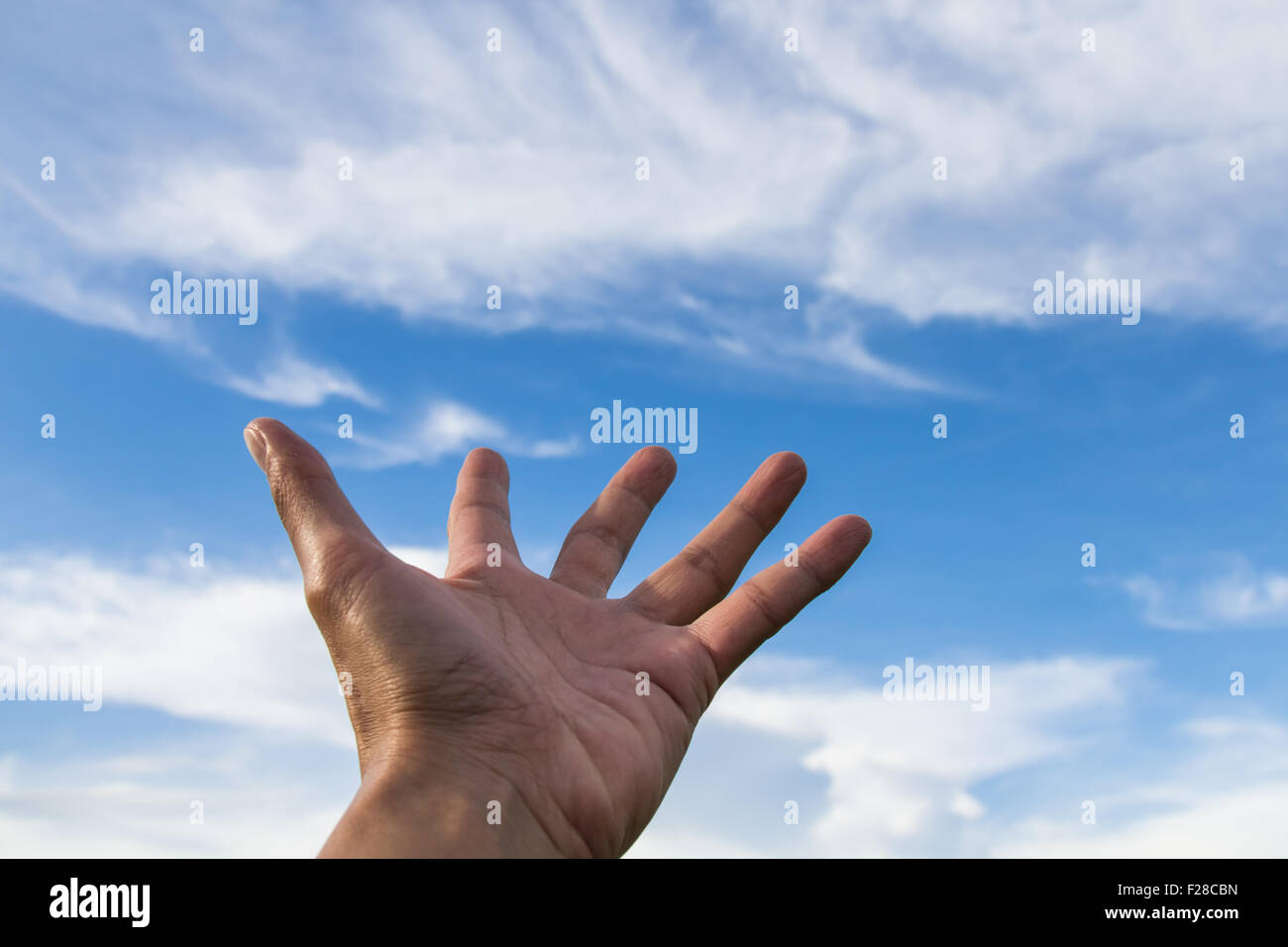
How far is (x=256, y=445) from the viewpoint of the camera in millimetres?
4281

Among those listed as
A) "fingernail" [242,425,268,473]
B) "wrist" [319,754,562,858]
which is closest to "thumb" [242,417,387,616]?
"fingernail" [242,425,268,473]

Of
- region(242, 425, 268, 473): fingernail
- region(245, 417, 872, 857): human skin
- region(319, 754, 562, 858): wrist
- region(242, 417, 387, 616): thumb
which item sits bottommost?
region(319, 754, 562, 858): wrist

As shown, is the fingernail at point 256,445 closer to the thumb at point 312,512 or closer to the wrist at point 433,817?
the thumb at point 312,512

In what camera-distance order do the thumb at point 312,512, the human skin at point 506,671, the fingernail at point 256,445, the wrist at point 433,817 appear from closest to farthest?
1. the wrist at point 433,817
2. the human skin at point 506,671
3. the thumb at point 312,512
4. the fingernail at point 256,445

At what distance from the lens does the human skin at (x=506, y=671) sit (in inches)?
144

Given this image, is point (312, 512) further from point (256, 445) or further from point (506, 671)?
point (506, 671)

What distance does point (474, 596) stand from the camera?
4.66m

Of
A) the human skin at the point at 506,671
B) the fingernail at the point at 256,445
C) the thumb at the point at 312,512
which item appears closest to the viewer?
the human skin at the point at 506,671

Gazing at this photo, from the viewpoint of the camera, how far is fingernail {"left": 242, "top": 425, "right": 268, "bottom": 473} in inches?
167

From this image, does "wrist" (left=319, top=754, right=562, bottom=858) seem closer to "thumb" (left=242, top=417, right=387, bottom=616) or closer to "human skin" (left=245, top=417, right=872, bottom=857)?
"human skin" (left=245, top=417, right=872, bottom=857)

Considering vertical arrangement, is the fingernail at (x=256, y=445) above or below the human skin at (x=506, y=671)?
above

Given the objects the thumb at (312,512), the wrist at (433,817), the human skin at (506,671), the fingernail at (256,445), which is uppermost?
the fingernail at (256,445)

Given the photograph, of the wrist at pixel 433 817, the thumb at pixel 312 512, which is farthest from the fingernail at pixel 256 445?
the wrist at pixel 433 817
